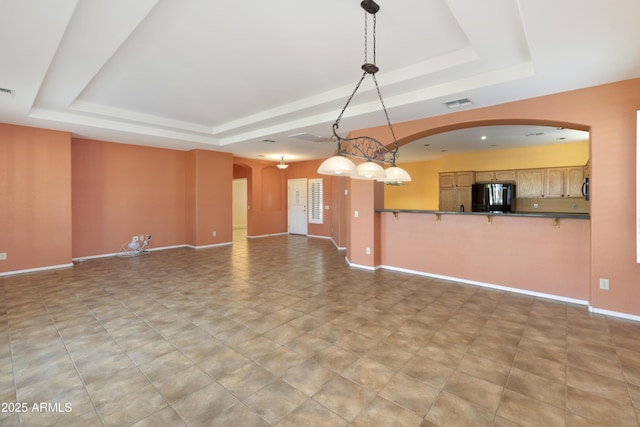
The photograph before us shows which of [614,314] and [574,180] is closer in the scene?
[614,314]

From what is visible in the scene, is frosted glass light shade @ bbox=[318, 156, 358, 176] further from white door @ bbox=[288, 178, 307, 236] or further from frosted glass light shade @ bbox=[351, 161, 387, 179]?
white door @ bbox=[288, 178, 307, 236]

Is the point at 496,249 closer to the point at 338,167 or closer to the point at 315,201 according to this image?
the point at 338,167

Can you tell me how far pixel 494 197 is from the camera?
767 cm

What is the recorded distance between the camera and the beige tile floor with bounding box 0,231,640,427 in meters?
1.87

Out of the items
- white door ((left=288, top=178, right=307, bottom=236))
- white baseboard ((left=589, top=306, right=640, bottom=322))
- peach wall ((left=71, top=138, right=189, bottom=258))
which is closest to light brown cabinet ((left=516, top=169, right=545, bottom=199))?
white baseboard ((left=589, top=306, right=640, bottom=322))

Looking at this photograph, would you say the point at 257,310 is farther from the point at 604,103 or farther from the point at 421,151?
the point at 421,151

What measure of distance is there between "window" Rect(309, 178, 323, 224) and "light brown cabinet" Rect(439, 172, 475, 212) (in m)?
3.75

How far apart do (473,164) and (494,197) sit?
1.23 metres

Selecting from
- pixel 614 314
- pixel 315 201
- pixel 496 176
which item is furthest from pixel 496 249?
pixel 315 201

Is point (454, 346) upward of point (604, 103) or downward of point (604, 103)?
downward

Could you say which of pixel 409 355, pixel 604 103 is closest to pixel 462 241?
pixel 604 103

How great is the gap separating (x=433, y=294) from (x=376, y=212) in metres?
1.90

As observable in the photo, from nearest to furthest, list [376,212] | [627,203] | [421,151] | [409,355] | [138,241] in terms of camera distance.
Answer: [409,355] < [627,203] < [376,212] < [138,241] < [421,151]

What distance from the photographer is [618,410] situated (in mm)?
1897
